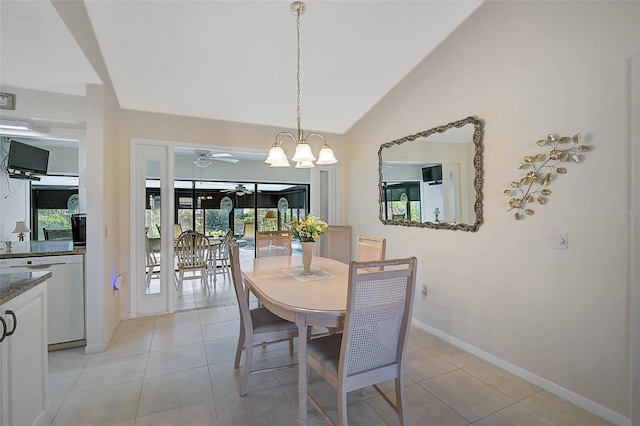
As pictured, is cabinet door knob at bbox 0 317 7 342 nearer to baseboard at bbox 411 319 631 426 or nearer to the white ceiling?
the white ceiling

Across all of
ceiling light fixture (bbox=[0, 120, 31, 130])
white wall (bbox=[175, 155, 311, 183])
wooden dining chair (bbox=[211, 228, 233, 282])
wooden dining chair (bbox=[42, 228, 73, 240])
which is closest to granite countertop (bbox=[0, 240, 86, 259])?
wooden dining chair (bbox=[42, 228, 73, 240])

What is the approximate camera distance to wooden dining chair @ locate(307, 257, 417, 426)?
149cm

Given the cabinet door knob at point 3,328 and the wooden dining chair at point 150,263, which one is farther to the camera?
the wooden dining chair at point 150,263

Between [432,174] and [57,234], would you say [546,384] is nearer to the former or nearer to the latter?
[432,174]

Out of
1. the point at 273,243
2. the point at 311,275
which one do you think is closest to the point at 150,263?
the point at 273,243

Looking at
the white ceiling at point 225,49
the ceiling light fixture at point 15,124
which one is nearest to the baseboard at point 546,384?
the white ceiling at point 225,49

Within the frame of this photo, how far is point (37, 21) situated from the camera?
5.96ft

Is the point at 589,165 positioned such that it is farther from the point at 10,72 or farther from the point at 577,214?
the point at 10,72

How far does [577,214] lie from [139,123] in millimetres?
4426

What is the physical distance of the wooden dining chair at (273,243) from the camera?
3.39 meters

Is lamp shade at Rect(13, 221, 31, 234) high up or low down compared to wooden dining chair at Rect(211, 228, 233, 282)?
up

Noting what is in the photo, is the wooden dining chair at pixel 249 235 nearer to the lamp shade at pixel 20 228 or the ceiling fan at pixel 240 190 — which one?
the ceiling fan at pixel 240 190

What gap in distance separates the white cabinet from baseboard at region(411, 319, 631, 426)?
315 centimetres

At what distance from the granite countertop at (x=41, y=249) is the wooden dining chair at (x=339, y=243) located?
2.90 metres
